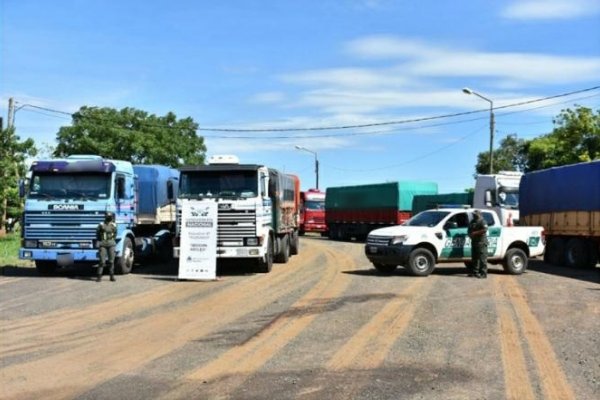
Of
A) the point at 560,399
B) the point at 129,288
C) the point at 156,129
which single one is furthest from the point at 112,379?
the point at 156,129

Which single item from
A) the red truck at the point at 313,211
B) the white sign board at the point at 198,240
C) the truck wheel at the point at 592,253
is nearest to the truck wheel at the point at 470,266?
the truck wheel at the point at 592,253

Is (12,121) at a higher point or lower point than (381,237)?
higher

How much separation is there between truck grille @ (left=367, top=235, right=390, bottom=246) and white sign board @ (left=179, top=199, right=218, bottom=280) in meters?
4.05

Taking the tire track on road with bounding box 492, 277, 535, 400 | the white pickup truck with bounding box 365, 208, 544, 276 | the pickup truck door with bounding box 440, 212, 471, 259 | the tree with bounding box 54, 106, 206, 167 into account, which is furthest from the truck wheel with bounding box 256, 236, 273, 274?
the tree with bounding box 54, 106, 206, 167

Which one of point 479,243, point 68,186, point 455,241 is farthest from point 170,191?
point 479,243

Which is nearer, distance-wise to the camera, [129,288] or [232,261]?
[129,288]

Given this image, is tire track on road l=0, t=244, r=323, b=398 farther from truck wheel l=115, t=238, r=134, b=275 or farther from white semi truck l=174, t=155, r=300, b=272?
truck wheel l=115, t=238, r=134, b=275

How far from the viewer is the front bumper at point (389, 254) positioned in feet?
58.3

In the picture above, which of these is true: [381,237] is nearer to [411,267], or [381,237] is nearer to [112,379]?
[411,267]

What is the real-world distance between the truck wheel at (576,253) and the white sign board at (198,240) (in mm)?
11420

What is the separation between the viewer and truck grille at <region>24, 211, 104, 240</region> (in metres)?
17.7

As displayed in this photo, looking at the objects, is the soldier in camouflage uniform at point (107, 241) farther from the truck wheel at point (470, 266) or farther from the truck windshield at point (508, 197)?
the truck windshield at point (508, 197)

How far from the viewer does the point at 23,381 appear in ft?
23.8

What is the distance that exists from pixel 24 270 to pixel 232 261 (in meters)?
6.17
